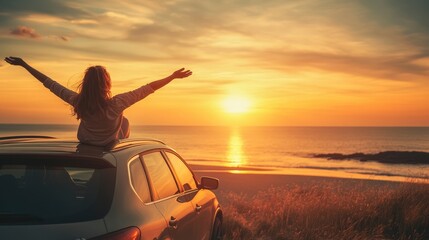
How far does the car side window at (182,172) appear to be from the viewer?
17.8 feet

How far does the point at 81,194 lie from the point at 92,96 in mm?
1986

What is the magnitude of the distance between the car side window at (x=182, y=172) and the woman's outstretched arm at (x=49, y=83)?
1315 mm

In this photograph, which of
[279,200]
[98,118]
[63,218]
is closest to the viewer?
[63,218]

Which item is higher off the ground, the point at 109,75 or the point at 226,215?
the point at 109,75

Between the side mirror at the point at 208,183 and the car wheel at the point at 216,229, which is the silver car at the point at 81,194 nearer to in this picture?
the side mirror at the point at 208,183

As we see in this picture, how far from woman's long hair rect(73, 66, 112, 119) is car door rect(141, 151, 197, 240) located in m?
0.92

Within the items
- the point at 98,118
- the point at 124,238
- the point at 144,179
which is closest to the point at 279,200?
the point at 98,118

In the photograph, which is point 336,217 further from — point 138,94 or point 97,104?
point 97,104

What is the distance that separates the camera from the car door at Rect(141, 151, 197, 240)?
434 cm

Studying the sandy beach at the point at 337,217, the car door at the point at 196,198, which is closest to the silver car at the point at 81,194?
the car door at the point at 196,198

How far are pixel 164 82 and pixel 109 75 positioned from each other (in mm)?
716

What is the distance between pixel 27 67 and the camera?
6.18 meters

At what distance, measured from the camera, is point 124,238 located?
11.0ft

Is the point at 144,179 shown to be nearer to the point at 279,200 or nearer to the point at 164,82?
the point at 164,82
